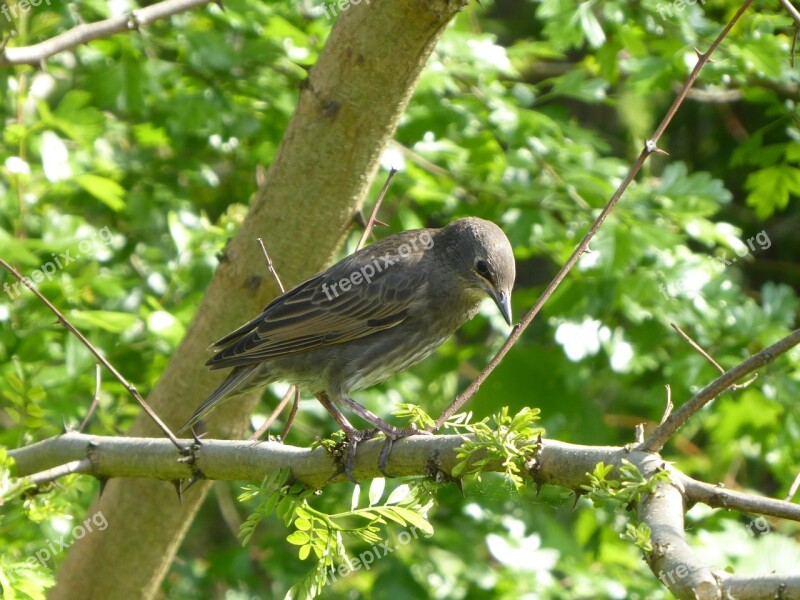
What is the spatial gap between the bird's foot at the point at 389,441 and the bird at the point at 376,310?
36.6 inches

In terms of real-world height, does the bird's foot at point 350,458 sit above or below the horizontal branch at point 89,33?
below

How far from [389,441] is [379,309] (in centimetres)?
131

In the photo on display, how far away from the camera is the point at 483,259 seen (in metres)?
4.09

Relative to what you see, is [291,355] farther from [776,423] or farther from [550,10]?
[776,423]

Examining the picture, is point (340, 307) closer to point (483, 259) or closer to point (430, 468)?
point (483, 259)

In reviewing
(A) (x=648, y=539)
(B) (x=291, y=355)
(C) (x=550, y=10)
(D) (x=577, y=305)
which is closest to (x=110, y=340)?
(B) (x=291, y=355)

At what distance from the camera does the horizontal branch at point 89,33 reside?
12.3 ft

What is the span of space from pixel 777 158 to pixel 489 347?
1.90 m

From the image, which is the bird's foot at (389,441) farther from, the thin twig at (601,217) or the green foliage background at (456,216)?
the green foliage background at (456,216)

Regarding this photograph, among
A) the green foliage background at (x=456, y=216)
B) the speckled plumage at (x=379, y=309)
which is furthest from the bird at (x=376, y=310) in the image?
the green foliage background at (x=456, y=216)

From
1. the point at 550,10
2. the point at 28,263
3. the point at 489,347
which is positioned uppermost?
the point at 550,10

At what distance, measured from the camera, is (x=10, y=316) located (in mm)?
4145

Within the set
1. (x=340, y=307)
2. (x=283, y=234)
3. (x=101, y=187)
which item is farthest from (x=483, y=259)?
(x=101, y=187)

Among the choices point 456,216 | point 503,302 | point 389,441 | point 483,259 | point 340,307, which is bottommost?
point 456,216
